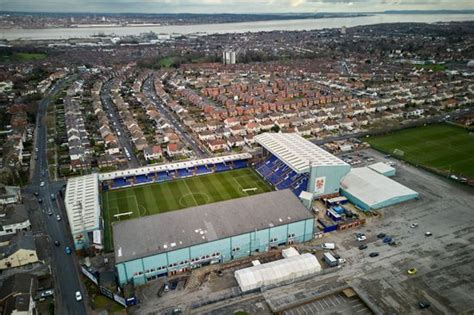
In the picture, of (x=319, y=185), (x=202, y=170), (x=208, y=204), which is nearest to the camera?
(x=208, y=204)

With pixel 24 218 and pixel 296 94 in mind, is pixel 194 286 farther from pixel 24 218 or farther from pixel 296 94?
pixel 296 94

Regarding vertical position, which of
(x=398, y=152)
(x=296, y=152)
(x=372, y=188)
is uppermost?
(x=296, y=152)

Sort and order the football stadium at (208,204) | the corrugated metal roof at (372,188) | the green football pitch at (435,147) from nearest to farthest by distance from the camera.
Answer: the football stadium at (208,204), the corrugated metal roof at (372,188), the green football pitch at (435,147)

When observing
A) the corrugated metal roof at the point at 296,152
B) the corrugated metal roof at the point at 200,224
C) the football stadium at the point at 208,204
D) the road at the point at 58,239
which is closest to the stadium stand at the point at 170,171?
the football stadium at the point at 208,204

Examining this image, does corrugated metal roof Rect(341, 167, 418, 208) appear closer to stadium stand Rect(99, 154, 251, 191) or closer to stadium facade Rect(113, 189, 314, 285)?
stadium facade Rect(113, 189, 314, 285)

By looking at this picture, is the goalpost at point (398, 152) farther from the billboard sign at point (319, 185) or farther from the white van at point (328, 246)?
the white van at point (328, 246)

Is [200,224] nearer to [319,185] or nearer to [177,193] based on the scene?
[177,193]

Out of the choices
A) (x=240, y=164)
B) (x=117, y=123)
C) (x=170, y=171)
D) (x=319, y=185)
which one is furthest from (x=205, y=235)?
(x=117, y=123)
